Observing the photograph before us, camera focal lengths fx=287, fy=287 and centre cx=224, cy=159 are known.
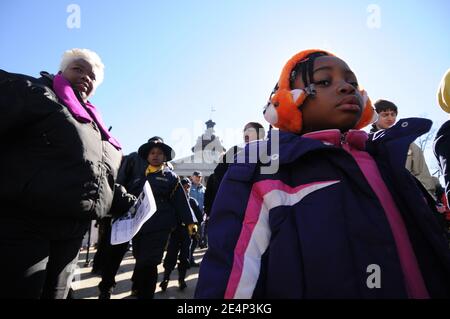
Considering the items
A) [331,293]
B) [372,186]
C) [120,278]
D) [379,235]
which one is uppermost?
[372,186]

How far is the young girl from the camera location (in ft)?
2.92

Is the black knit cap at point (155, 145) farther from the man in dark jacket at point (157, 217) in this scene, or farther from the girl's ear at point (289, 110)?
the girl's ear at point (289, 110)

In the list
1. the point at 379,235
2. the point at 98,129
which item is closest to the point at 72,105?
the point at 98,129

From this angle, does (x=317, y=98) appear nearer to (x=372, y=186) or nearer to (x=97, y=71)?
(x=372, y=186)

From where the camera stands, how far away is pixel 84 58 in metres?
2.22

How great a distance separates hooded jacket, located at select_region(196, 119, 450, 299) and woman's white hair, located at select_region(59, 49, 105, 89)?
1.75m

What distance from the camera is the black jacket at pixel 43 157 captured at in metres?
1.46

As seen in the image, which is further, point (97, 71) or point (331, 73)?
point (97, 71)

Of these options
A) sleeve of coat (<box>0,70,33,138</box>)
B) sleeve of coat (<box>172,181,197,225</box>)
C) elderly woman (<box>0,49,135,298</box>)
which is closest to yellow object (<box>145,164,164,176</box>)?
sleeve of coat (<box>172,181,197,225</box>)

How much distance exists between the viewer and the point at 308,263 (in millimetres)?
900

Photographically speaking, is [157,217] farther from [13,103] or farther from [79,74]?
[13,103]

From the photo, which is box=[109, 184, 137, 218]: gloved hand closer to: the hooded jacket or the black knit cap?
the hooded jacket

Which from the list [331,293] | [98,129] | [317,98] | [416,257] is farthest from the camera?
[98,129]
